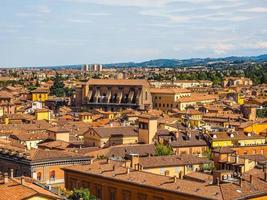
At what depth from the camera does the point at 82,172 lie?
1820 inches

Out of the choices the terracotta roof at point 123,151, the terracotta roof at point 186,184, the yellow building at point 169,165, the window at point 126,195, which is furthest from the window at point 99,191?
the terracotta roof at point 123,151

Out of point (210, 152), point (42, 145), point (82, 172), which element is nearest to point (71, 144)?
point (42, 145)

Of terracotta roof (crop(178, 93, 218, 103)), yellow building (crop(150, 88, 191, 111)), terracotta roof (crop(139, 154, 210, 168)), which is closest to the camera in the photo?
terracotta roof (crop(139, 154, 210, 168))

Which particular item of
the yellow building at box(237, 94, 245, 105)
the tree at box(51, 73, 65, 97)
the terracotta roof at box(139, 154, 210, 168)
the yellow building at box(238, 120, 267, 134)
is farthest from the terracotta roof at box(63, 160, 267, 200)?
the tree at box(51, 73, 65, 97)

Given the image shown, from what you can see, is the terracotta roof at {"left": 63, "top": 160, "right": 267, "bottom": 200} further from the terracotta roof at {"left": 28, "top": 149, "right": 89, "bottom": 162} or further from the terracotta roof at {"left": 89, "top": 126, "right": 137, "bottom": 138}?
the terracotta roof at {"left": 89, "top": 126, "right": 137, "bottom": 138}

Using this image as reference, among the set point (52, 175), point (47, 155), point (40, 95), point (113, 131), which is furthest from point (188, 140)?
point (40, 95)

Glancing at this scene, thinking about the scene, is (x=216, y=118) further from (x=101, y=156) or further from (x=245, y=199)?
(x=245, y=199)

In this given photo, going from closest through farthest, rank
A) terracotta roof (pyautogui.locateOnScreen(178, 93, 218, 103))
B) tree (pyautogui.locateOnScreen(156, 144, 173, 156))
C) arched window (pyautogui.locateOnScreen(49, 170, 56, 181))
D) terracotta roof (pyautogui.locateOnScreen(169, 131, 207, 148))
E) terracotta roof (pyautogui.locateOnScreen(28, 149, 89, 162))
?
terracotta roof (pyautogui.locateOnScreen(28, 149, 89, 162))
arched window (pyautogui.locateOnScreen(49, 170, 56, 181))
tree (pyautogui.locateOnScreen(156, 144, 173, 156))
terracotta roof (pyautogui.locateOnScreen(169, 131, 207, 148))
terracotta roof (pyautogui.locateOnScreen(178, 93, 218, 103))

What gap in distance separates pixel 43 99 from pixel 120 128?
7952 centimetres

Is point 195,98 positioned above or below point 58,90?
above

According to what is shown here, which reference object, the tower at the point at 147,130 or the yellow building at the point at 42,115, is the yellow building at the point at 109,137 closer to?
the tower at the point at 147,130

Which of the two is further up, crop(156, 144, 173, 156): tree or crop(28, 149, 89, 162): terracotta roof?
crop(28, 149, 89, 162): terracotta roof

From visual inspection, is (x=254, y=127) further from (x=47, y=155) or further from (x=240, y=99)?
(x=240, y=99)

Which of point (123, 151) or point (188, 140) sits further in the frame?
point (188, 140)
